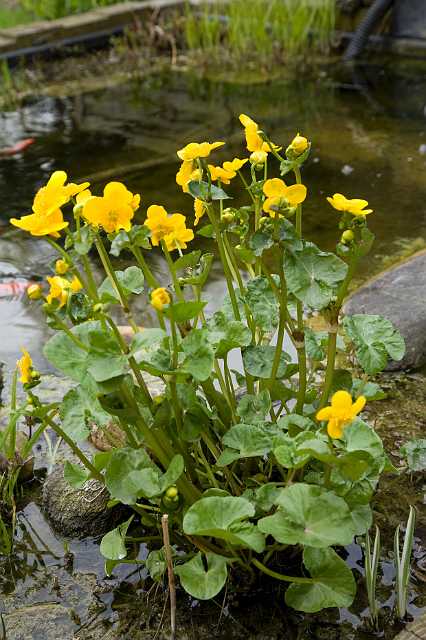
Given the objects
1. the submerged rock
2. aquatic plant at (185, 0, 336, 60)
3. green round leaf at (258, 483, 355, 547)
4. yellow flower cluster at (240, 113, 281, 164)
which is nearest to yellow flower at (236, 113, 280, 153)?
yellow flower cluster at (240, 113, 281, 164)

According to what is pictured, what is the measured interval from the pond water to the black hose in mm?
295

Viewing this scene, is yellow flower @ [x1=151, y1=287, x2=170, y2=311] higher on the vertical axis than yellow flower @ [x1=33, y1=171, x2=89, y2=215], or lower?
lower

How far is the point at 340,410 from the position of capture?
129cm

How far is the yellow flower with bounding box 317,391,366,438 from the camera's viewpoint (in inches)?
50.2

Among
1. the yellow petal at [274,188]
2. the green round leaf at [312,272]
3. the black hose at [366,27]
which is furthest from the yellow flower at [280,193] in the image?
the black hose at [366,27]

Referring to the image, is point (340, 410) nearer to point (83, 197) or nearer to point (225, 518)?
point (225, 518)

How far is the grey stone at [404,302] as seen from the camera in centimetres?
258

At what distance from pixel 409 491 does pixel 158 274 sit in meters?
1.95

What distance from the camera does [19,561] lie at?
1.92 meters

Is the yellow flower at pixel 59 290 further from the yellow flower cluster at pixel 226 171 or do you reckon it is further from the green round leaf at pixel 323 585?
the green round leaf at pixel 323 585

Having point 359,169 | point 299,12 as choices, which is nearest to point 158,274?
point 359,169

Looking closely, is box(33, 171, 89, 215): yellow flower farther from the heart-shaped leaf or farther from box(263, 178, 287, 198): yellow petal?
the heart-shaped leaf

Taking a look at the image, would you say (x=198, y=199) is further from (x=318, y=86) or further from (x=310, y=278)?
(x=318, y=86)

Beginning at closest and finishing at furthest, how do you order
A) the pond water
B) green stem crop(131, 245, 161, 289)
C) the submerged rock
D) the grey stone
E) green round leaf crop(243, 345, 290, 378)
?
green stem crop(131, 245, 161, 289)
green round leaf crop(243, 345, 290, 378)
the pond water
the submerged rock
the grey stone
